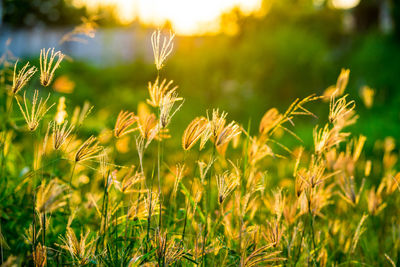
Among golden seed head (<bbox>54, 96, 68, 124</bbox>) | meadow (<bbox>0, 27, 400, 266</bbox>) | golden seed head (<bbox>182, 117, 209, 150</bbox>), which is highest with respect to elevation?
golden seed head (<bbox>54, 96, 68, 124</bbox>)

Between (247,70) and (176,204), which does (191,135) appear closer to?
(176,204)

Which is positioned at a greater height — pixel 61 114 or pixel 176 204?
pixel 61 114

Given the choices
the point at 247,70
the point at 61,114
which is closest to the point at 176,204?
the point at 61,114

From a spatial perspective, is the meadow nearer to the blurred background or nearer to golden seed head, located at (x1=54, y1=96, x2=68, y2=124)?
golden seed head, located at (x1=54, y1=96, x2=68, y2=124)

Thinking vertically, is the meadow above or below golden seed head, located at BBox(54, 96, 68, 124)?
below

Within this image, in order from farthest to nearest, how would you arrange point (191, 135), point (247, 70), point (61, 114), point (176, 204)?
point (247, 70)
point (176, 204)
point (61, 114)
point (191, 135)

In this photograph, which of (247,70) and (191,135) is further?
(247,70)

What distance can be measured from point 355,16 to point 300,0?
15.7ft

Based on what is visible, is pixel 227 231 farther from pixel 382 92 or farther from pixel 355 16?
pixel 355 16

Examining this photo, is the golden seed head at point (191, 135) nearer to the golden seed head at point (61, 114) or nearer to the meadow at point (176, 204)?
the meadow at point (176, 204)

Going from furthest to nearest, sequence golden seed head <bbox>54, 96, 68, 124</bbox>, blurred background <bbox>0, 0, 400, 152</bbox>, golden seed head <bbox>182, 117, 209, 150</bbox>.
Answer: blurred background <bbox>0, 0, 400, 152</bbox>, golden seed head <bbox>54, 96, 68, 124</bbox>, golden seed head <bbox>182, 117, 209, 150</bbox>

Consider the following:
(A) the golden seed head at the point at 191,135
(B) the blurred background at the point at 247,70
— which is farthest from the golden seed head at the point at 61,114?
(B) the blurred background at the point at 247,70

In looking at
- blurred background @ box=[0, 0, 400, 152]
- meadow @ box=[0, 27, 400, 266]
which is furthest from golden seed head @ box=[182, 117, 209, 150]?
blurred background @ box=[0, 0, 400, 152]

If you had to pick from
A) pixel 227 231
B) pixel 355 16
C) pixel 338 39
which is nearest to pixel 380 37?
pixel 338 39
